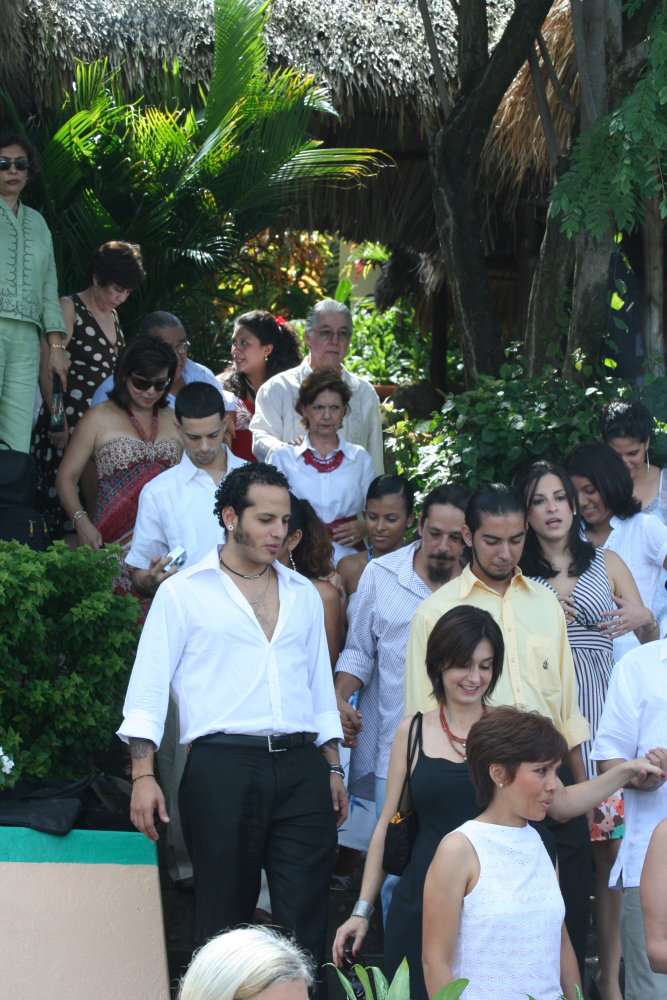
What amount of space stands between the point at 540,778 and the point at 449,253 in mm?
4034

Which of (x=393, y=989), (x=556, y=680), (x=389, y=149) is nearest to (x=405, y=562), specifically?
(x=556, y=680)

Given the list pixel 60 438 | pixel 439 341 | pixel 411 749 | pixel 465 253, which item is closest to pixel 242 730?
pixel 411 749

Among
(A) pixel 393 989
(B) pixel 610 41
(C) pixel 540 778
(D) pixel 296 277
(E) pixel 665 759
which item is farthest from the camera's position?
(D) pixel 296 277

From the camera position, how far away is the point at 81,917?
3525 millimetres

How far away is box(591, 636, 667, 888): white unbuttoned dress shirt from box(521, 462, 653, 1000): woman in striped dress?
602mm

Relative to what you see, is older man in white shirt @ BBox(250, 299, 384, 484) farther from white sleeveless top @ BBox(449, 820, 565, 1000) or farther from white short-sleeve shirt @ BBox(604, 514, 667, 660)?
white sleeveless top @ BBox(449, 820, 565, 1000)

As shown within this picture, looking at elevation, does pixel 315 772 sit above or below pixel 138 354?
below

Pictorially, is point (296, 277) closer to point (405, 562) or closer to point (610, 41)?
point (610, 41)

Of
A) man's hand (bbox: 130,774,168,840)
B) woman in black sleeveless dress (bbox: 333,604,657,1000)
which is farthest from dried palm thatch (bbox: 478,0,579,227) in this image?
man's hand (bbox: 130,774,168,840)

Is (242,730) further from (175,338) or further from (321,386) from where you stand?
(175,338)

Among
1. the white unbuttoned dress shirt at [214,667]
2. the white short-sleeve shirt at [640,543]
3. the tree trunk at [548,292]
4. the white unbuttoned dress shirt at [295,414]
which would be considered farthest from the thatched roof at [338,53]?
the white unbuttoned dress shirt at [214,667]

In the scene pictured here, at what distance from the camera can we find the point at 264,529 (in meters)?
3.44

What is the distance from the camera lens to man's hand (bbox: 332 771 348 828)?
350cm

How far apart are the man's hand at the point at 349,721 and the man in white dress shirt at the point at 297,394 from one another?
6.15ft
